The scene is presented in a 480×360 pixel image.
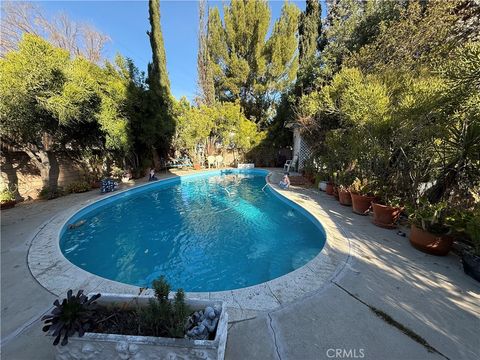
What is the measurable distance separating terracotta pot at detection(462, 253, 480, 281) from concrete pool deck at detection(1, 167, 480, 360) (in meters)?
0.10

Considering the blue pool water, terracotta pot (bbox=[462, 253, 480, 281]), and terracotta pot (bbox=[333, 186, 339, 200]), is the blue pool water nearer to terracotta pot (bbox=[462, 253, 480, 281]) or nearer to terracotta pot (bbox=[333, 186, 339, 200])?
terracotta pot (bbox=[333, 186, 339, 200])

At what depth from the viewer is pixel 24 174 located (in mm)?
7762

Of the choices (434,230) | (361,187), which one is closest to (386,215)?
(434,230)

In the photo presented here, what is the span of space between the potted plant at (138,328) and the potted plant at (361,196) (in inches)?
195

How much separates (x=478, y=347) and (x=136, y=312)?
127 inches

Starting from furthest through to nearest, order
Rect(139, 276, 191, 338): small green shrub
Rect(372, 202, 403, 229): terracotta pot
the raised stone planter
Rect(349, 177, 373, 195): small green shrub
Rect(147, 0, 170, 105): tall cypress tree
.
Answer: Rect(147, 0, 170, 105): tall cypress tree → Rect(349, 177, 373, 195): small green shrub → Rect(372, 202, 403, 229): terracotta pot → Rect(139, 276, 191, 338): small green shrub → the raised stone planter

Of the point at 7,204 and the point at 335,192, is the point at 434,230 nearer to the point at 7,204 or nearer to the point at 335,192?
the point at 335,192

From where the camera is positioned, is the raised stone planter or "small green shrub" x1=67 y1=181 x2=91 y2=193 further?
"small green shrub" x1=67 y1=181 x2=91 y2=193

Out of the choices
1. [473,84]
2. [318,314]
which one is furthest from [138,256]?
[473,84]

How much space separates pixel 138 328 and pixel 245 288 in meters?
1.45

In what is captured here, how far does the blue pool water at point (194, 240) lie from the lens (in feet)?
13.4

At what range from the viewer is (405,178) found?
5.01 meters

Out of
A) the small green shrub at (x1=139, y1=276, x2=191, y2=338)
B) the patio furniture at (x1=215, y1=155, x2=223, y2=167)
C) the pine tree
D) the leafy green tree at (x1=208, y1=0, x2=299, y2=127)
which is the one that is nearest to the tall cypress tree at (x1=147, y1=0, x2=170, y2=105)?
the pine tree

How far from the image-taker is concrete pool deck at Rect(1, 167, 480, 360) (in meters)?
1.94
